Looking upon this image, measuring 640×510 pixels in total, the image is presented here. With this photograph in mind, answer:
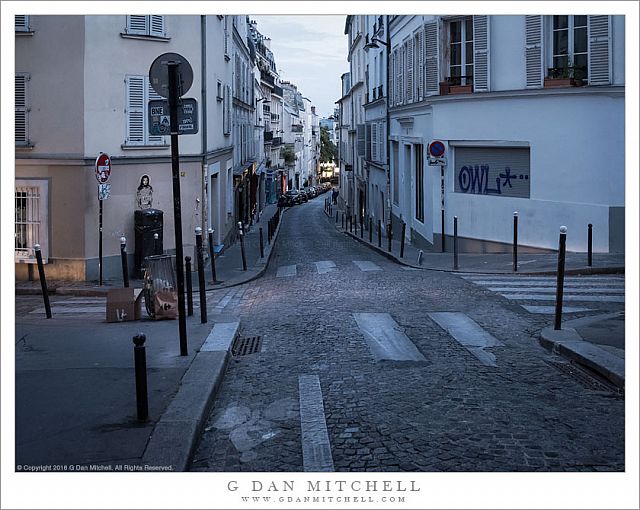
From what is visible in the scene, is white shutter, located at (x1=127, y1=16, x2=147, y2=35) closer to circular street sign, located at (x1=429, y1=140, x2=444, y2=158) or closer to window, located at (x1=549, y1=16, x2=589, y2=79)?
circular street sign, located at (x1=429, y1=140, x2=444, y2=158)

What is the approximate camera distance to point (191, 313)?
11047mm

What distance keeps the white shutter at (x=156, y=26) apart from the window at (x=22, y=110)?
2698 mm

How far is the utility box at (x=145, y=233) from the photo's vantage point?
1658cm

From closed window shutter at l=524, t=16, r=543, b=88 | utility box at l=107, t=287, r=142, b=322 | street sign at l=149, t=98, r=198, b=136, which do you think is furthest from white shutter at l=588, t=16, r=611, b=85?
street sign at l=149, t=98, r=198, b=136

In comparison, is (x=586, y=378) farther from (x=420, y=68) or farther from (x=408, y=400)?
(x=420, y=68)

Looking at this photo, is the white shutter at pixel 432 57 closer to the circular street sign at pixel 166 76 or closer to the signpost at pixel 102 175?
the signpost at pixel 102 175

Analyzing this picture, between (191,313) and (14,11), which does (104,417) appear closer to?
(14,11)

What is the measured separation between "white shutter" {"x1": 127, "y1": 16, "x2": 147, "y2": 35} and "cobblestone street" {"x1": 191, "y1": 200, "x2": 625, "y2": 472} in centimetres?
707

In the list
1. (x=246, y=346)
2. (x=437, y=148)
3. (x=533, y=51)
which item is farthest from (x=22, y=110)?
(x=533, y=51)

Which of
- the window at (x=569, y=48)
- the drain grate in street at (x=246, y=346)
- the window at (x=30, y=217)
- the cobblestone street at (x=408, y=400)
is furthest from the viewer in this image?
the window at (x=569, y=48)

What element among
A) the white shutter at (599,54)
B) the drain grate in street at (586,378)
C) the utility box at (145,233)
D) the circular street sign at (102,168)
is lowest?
the drain grate in street at (586,378)

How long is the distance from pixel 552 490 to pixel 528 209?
14.3 m

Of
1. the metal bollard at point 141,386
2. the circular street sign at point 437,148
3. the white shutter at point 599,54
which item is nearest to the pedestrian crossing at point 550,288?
the white shutter at point 599,54

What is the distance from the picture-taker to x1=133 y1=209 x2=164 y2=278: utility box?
54.4ft
